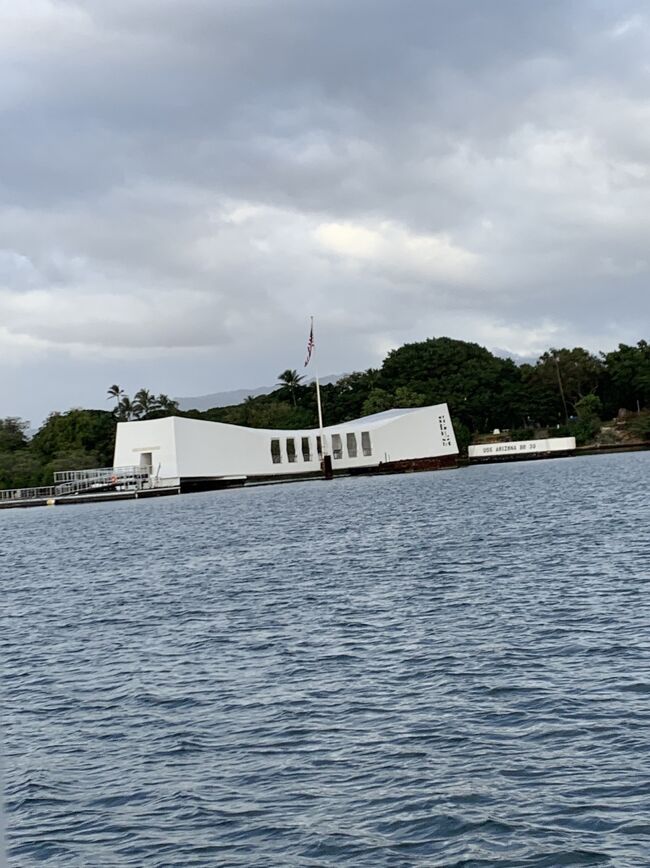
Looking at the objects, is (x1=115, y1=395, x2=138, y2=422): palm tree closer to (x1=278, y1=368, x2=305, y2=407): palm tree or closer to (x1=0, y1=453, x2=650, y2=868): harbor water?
(x1=278, y1=368, x2=305, y2=407): palm tree

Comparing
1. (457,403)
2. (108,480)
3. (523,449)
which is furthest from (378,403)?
(108,480)

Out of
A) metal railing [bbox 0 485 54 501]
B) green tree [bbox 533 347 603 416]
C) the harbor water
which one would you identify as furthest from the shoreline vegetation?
the harbor water

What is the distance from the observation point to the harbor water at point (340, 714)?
745cm

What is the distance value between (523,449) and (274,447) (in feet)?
77.9

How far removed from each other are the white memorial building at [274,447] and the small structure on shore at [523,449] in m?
7.87

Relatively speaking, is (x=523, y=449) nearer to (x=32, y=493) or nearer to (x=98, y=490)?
(x=98, y=490)

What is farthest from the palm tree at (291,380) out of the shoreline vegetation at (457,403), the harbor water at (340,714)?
the harbor water at (340,714)

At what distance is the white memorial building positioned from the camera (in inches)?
3226

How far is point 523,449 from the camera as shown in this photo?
100938 mm

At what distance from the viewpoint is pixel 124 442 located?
84062mm

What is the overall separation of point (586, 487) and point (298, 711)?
39912 mm

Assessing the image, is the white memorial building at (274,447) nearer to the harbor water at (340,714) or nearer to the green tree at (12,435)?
the green tree at (12,435)

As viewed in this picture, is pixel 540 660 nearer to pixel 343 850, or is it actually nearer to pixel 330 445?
pixel 343 850

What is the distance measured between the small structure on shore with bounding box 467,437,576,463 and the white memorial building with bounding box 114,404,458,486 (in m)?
7.87
